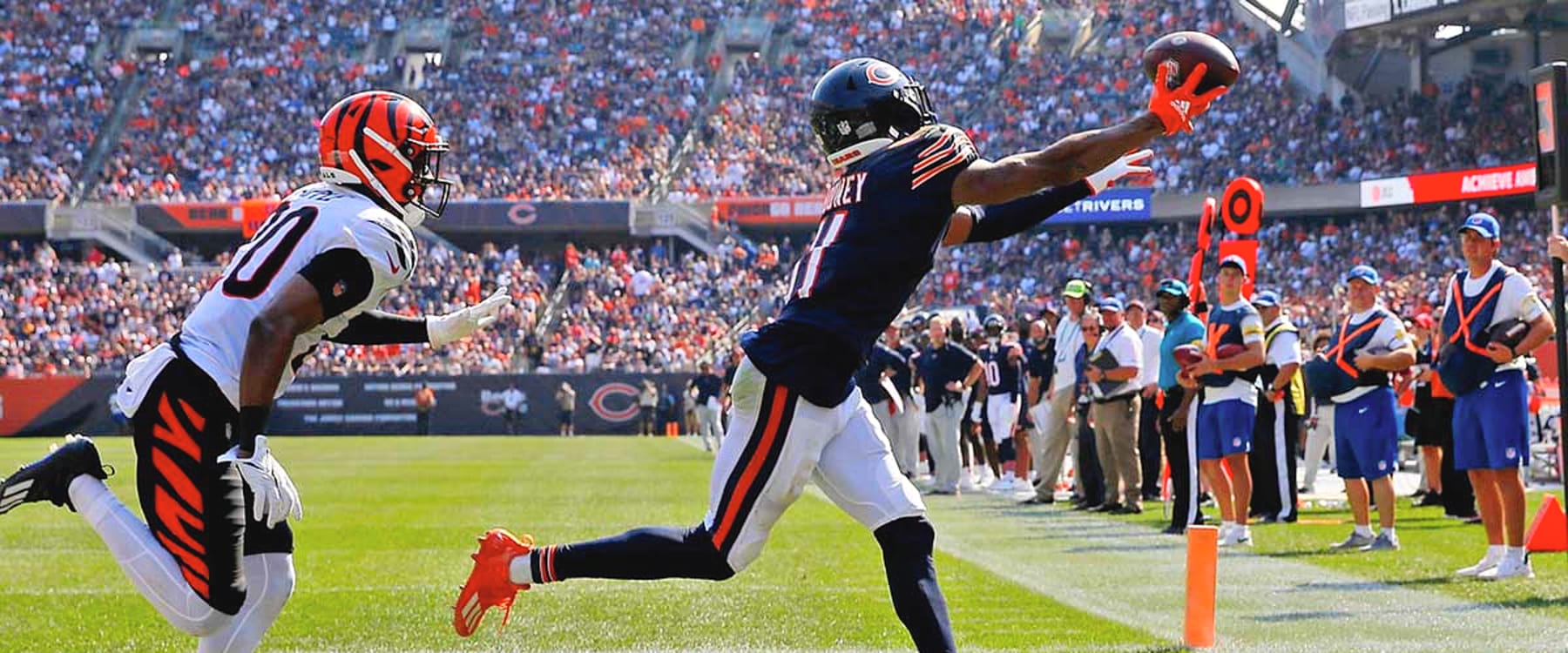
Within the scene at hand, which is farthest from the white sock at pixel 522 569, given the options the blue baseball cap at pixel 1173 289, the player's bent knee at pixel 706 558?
the blue baseball cap at pixel 1173 289

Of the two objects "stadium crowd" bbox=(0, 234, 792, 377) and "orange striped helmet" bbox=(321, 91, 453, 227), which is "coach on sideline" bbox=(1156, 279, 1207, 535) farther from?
"stadium crowd" bbox=(0, 234, 792, 377)

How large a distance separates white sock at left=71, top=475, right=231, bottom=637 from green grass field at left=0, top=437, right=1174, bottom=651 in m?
2.44

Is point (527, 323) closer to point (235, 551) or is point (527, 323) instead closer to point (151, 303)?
point (151, 303)

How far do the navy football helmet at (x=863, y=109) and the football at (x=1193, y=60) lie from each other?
2.39ft

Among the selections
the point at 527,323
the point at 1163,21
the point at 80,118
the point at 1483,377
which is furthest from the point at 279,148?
the point at 1483,377

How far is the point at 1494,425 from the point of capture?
374 inches

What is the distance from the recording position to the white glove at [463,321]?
6.14m

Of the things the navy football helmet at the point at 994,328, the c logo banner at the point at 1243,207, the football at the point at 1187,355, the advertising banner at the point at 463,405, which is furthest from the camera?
the advertising banner at the point at 463,405

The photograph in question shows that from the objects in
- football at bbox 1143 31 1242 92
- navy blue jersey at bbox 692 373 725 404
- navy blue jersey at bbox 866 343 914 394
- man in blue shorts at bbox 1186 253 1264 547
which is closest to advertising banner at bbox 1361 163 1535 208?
navy blue jersey at bbox 692 373 725 404

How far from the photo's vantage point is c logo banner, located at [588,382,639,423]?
40.2m

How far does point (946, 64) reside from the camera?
4997 centimetres

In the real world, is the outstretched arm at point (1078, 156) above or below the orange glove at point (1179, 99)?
below

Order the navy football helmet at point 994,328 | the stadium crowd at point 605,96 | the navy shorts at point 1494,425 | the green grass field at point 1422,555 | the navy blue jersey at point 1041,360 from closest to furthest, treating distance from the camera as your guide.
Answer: the green grass field at point 1422,555, the navy shorts at point 1494,425, the navy blue jersey at point 1041,360, the navy football helmet at point 994,328, the stadium crowd at point 605,96

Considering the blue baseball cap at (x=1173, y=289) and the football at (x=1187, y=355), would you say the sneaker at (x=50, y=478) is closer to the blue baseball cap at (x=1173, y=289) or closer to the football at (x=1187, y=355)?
the football at (x=1187, y=355)
